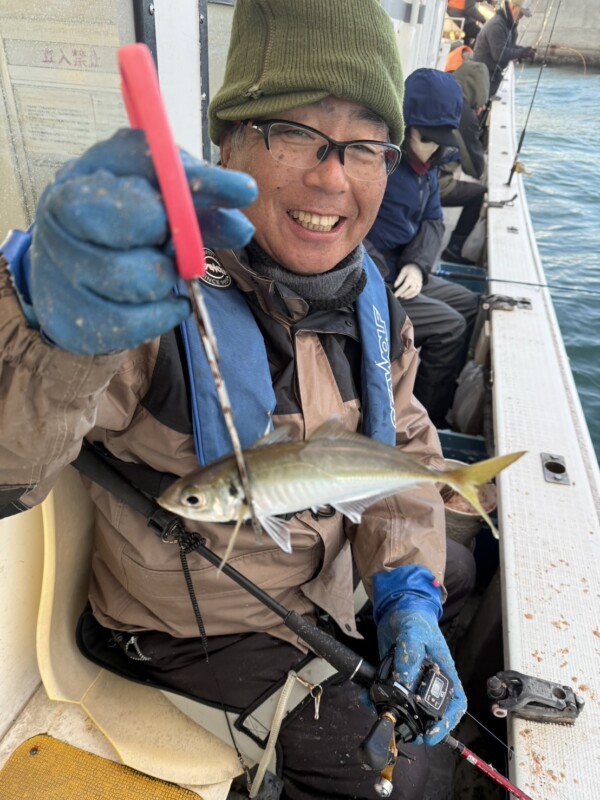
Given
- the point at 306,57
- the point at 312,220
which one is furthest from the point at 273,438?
the point at 306,57

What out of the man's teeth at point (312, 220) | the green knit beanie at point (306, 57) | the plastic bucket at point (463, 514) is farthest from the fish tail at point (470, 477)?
the plastic bucket at point (463, 514)

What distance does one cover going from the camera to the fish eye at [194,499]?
3.29 ft

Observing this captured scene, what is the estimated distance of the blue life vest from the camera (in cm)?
151

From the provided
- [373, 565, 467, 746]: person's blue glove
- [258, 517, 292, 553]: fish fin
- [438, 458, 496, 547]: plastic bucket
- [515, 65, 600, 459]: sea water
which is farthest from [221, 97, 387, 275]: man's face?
[515, 65, 600, 459]: sea water

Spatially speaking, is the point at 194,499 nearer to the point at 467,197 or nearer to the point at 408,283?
the point at 408,283

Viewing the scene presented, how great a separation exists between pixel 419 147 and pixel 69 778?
4.85 meters

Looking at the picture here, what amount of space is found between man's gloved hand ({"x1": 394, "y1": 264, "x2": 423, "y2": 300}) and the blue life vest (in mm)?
2851

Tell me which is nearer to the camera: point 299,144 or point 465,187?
point 299,144

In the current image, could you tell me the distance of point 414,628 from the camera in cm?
187

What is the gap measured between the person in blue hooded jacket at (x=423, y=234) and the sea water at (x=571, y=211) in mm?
1079

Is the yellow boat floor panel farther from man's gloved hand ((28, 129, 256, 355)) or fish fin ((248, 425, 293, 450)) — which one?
man's gloved hand ((28, 129, 256, 355))

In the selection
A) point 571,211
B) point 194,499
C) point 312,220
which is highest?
point 312,220

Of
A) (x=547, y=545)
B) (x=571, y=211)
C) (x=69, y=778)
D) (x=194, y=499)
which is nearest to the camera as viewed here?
(x=194, y=499)

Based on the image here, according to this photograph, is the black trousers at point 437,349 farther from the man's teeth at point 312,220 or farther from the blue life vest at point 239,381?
the man's teeth at point 312,220
